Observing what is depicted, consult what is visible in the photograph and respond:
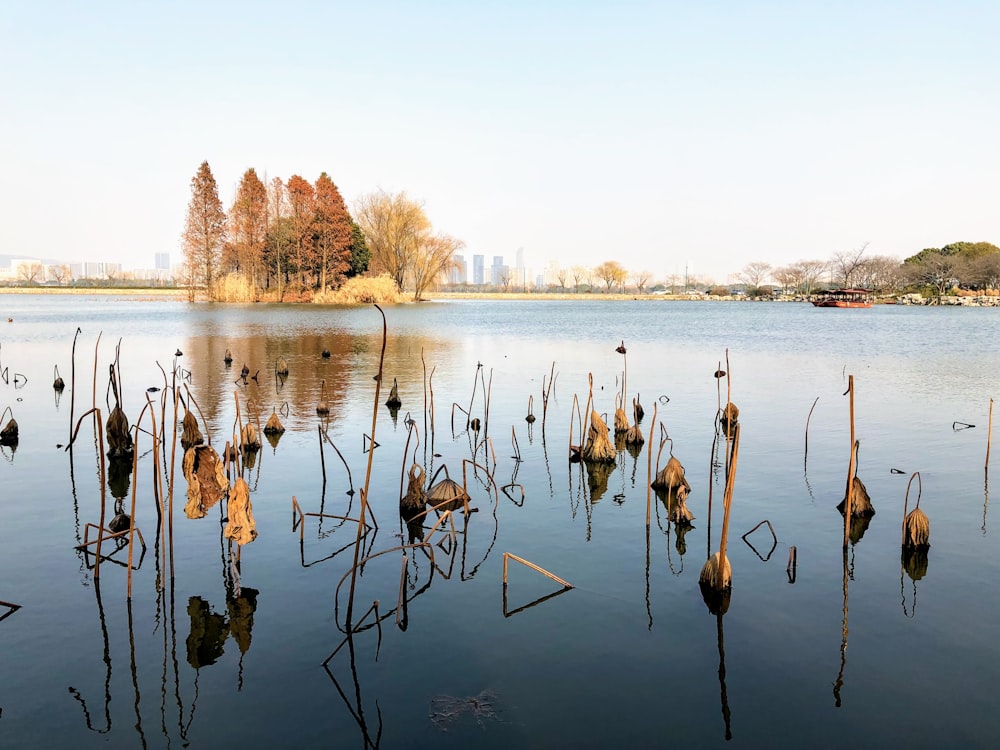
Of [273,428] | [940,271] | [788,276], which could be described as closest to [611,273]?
[788,276]

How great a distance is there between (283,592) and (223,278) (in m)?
63.7

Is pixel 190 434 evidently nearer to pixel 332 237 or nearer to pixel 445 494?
pixel 445 494

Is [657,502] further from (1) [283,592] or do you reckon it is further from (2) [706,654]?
(1) [283,592]

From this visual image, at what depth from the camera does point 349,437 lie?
39.8ft

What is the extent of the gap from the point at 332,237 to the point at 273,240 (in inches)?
230

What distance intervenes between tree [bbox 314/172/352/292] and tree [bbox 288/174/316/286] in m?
0.62

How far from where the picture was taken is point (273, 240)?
66.9 m

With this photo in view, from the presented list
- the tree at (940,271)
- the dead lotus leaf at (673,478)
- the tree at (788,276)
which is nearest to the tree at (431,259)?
the tree at (940,271)

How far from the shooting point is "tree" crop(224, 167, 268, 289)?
67000 millimetres

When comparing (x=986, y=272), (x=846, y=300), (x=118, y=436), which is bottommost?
(x=118, y=436)

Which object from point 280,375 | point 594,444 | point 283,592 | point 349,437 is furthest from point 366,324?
point 283,592

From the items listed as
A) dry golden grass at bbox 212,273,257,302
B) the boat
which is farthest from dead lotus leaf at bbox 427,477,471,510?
the boat

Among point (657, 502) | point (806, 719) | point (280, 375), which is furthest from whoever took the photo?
point (280, 375)

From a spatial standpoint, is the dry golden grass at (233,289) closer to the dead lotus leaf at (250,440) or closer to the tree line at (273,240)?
the tree line at (273,240)
